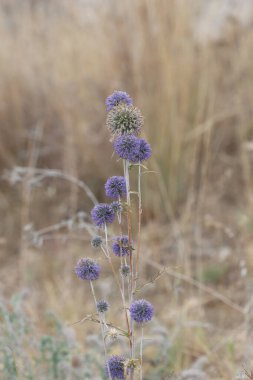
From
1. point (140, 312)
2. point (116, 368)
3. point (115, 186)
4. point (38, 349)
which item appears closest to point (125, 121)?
point (115, 186)

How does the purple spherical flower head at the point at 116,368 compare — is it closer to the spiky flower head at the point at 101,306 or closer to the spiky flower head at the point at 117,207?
the spiky flower head at the point at 101,306

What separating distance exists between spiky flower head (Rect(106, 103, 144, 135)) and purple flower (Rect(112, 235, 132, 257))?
9.9 inches

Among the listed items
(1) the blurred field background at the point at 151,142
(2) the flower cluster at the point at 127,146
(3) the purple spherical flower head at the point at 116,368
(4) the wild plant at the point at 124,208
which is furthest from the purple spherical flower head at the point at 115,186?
(1) the blurred field background at the point at 151,142

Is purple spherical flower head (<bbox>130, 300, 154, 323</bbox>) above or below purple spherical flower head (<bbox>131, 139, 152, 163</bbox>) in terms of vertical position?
below

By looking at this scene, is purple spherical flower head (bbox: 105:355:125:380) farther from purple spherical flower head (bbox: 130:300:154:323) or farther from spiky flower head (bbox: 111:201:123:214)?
spiky flower head (bbox: 111:201:123:214)

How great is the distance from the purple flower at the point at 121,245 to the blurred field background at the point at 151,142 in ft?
5.87

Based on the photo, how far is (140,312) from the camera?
1.32m

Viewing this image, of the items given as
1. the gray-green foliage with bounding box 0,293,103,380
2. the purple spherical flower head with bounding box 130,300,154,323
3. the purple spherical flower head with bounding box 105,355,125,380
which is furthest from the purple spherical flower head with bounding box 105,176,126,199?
the gray-green foliage with bounding box 0,293,103,380

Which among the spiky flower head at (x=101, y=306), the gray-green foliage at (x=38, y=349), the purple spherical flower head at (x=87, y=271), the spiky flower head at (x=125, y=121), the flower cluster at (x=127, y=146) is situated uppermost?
the gray-green foliage at (x=38, y=349)

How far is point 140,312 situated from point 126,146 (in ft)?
1.13

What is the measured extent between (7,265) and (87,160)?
0.88 m

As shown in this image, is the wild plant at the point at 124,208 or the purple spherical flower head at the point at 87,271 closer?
the wild plant at the point at 124,208

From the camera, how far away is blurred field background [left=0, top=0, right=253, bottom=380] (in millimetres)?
3646

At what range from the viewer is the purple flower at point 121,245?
1369mm
